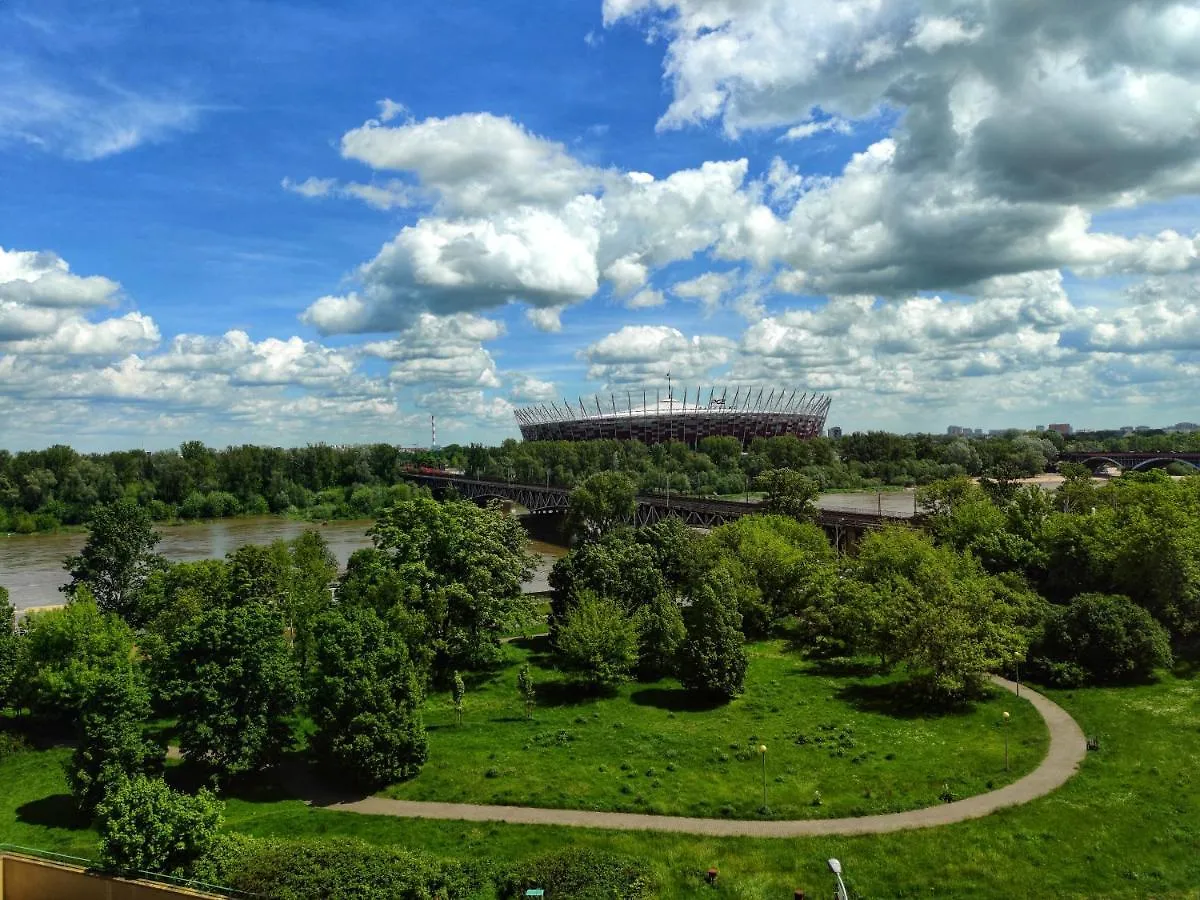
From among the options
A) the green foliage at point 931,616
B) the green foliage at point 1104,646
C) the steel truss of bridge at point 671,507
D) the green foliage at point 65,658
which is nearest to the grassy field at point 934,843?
the green foliage at point 65,658

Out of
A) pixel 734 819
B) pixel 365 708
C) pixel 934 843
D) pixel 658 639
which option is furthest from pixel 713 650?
pixel 365 708

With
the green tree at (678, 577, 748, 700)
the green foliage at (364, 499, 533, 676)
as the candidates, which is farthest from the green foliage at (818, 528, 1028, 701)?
the green foliage at (364, 499, 533, 676)

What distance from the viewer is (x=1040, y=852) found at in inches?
953

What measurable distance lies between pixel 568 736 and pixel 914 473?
Result: 470 feet

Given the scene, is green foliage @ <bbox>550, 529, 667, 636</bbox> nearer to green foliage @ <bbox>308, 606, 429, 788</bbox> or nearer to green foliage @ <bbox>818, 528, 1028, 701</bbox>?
green foliage @ <bbox>818, 528, 1028, 701</bbox>

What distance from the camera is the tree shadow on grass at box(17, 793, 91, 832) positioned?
28453 millimetres

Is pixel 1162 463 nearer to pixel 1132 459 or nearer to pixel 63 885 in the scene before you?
pixel 1132 459

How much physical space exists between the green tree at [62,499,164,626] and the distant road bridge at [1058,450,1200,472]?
159149 millimetres

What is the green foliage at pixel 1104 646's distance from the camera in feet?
134

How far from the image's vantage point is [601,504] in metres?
81.5

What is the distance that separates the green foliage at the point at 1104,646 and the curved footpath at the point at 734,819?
12.2m

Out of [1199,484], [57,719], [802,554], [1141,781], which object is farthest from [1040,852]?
[1199,484]

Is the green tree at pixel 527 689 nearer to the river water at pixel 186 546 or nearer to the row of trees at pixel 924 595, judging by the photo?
the row of trees at pixel 924 595

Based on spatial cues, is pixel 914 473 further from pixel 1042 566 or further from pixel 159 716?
pixel 159 716
